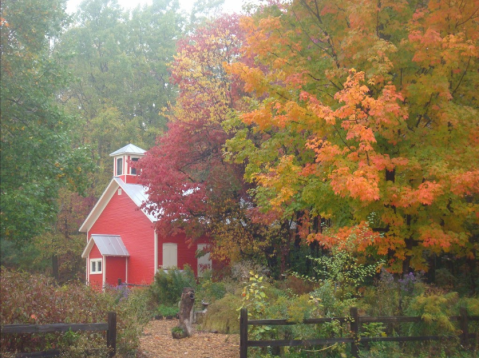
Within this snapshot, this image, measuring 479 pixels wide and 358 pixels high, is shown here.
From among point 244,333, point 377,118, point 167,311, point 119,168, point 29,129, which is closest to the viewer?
point 244,333

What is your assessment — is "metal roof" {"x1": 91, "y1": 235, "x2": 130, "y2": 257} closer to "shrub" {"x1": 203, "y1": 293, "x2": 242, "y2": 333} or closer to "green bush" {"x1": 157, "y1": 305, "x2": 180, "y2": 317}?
"green bush" {"x1": 157, "y1": 305, "x2": 180, "y2": 317}

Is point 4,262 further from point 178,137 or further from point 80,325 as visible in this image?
point 80,325

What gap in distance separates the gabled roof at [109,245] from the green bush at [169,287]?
10.00m

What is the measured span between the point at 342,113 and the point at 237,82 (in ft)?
39.6

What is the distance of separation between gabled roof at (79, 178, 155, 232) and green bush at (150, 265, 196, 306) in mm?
7815

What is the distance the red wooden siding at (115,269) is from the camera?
28844 mm

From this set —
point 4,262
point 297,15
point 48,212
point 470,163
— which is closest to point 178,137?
point 48,212

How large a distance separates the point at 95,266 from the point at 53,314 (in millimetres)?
21454

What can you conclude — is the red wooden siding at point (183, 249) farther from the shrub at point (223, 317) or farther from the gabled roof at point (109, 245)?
the shrub at point (223, 317)

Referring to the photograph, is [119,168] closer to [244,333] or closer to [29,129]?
[29,129]

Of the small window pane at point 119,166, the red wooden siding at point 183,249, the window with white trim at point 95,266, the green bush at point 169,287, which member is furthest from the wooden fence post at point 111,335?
the small window pane at point 119,166

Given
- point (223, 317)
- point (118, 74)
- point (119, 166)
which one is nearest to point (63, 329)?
point (223, 317)

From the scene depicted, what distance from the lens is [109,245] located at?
1152 inches

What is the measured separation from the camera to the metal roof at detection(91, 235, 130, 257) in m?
28.7
